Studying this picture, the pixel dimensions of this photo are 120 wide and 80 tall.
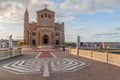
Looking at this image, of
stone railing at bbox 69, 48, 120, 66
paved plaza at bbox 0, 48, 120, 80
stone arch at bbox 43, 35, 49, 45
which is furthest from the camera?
stone arch at bbox 43, 35, 49, 45

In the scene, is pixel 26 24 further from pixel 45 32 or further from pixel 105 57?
pixel 105 57

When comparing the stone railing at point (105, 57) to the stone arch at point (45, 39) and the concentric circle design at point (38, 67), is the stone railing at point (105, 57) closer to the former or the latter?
the concentric circle design at point (38, 67)

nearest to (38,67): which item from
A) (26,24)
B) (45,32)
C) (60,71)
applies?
(60,71)

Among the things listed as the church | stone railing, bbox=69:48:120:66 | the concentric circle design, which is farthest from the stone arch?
the concentric circle design

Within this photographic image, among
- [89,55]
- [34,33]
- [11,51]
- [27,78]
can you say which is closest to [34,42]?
[34,33]

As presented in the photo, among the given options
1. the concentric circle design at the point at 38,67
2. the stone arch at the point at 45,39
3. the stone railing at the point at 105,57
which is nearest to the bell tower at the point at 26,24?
the stone arch at the point at 45,39

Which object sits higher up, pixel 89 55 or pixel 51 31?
pixel 51 31

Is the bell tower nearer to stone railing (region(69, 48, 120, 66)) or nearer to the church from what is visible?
the church

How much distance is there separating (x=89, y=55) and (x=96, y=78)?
581 inches

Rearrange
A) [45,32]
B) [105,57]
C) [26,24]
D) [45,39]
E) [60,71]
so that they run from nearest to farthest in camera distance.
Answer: [60,71], [105,57], [45,32], [45,39], [26,24]

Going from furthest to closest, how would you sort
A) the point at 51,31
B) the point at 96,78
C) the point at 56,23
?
1. the point at 56,23
2. the point at 51,31
3. the point at 96,78

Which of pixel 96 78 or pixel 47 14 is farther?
pixel 47 14

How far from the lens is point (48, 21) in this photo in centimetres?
7750

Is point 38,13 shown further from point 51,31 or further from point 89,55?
point 89,55
